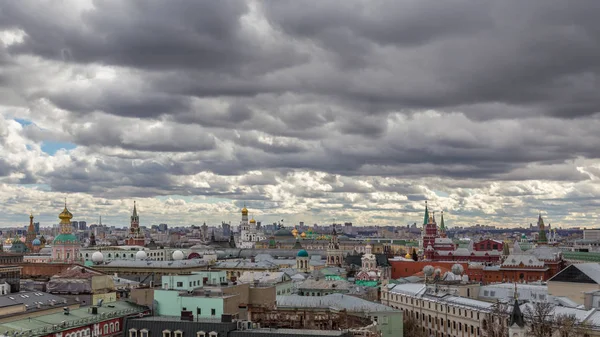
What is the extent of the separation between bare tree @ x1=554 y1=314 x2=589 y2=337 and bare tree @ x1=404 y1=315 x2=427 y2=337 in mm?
26675

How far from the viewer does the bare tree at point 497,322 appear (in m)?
86.7

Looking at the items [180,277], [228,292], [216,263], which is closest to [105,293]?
[180,277]

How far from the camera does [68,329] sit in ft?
235

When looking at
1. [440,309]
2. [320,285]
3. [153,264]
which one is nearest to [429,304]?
[440,309]

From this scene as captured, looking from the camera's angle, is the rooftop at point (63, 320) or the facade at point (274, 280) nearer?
the rooftop at point (63, 320)

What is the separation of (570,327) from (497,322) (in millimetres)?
15664

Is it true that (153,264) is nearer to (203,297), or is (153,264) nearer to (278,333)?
(203,297)

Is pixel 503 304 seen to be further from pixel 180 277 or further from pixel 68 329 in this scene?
pixel 68 329

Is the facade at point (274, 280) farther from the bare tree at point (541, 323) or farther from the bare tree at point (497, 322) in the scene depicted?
the bare tree at point (541, 323)

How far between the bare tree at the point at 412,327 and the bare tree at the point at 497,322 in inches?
512

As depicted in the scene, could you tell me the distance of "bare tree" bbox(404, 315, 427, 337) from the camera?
346 feet

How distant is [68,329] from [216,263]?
396ft

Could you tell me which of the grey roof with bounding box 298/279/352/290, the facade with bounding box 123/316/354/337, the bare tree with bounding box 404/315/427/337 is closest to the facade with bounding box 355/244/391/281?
the grey roof with bounding box 298/279/352/290

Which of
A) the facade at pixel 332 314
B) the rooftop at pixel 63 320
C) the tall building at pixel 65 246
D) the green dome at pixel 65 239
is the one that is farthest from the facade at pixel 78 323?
the green dome at pixel 65 239
